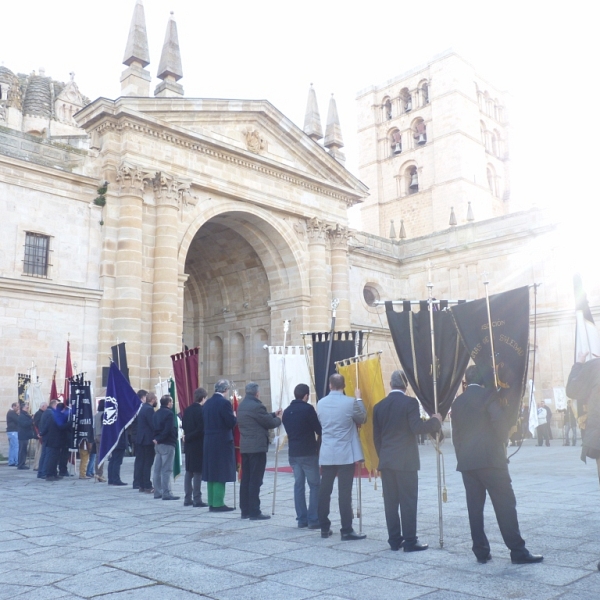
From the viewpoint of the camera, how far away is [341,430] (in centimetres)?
728

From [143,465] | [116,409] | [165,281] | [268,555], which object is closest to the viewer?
[268,555]

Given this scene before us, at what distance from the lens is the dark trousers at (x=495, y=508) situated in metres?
5.59

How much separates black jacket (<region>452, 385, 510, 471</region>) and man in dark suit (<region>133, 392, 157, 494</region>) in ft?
21.9

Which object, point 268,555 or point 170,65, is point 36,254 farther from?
point 268,555

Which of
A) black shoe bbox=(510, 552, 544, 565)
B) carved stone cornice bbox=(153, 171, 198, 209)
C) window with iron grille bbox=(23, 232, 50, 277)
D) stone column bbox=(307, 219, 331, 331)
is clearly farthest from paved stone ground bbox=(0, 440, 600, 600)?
stone column bbox=(307, 219, 331, 331)

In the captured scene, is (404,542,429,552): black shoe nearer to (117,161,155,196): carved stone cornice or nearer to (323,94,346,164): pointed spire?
(117,161,155,196): carved stone cornice

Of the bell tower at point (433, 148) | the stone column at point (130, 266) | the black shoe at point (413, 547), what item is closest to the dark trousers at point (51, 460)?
the stone column at point (130, 266)

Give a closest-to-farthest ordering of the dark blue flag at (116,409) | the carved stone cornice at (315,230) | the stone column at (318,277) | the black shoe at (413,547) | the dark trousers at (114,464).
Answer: the black shoe at (413,547) < the dark blue flag at (116,409) < the dark trousers at (114,464) < the stone column at (318,277) < the carved stone cornice at (315,230)

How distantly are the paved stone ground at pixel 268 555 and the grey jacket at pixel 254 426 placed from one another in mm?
964

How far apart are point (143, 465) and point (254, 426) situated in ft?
12.9

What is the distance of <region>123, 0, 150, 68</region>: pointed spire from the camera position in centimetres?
2036

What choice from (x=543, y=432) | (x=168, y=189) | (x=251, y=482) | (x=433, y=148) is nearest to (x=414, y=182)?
(x=433, y=148)

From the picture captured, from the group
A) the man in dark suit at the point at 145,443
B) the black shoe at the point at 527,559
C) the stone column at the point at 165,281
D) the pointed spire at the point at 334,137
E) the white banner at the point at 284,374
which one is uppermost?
the pointed spire at the point at 334,137

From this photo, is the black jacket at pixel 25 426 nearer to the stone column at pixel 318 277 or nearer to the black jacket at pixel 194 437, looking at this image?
the black jacket at pixel 194 437
